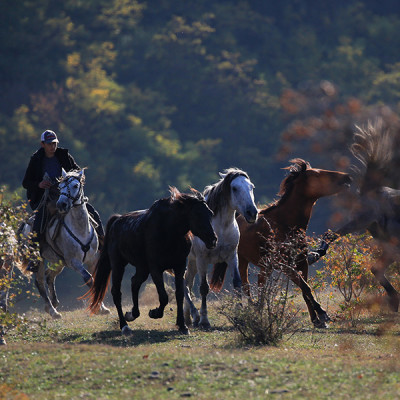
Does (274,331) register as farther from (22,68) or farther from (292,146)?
(22,68)

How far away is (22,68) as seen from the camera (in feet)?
136

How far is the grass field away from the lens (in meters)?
6.15

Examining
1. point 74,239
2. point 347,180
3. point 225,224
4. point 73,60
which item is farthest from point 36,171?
point 73,60

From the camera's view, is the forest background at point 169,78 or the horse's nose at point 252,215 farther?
the forest background at point 169,78

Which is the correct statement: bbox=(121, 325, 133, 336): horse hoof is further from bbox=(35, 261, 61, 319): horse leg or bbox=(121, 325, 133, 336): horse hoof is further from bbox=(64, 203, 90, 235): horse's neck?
bbox=(35, 261, 61, 319): horse leg

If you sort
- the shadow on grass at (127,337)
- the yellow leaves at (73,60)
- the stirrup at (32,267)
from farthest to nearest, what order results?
A: the yellow leaves at (73,60), the stirrup at (32,267), the shadow on grass at (127,337)

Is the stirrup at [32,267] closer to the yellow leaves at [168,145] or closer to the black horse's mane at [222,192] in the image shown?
the black horse's mane at [222,192]

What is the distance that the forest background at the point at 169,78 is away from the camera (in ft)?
122

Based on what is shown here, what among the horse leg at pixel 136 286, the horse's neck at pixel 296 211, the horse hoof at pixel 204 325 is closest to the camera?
the horse leg at pixel 136 286

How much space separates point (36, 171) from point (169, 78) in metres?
32.0

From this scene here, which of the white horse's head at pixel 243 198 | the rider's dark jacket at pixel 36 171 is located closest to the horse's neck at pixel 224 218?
the white horse's head at pixel 243 198

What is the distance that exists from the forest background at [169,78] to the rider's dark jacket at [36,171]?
21129mm

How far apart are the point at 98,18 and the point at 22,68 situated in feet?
24.0

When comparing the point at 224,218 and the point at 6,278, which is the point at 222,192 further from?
the point at 6,278
